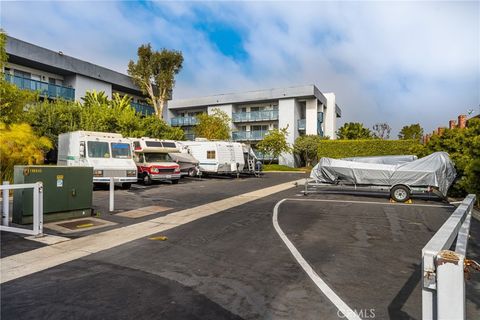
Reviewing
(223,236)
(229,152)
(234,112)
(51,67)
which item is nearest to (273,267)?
(223,236)

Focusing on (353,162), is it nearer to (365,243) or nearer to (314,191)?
(314,191)

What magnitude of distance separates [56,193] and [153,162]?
12.4 metres

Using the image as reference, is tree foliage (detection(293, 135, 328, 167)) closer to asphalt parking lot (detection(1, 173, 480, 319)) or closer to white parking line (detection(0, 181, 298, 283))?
white parking line (detection(0, 181, 298, 283))

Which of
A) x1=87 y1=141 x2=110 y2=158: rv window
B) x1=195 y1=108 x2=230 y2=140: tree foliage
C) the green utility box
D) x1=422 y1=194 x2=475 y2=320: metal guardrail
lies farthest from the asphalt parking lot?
x1=195 y1=108 x2=230 y2=140: tree foliage

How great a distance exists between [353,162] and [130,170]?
1132 centimetres

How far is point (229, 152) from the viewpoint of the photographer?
27234mm

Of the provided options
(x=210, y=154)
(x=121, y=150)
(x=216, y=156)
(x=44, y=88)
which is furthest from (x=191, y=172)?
(x=44, y=88)

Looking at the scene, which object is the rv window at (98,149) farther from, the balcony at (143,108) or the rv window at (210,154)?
the balcony at (143,108)

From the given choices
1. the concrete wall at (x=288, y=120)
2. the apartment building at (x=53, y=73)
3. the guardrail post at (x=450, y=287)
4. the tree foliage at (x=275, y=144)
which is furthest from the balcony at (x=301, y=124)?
the guardrail post at (x=450, y=287)

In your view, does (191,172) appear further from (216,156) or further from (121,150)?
(121,150)

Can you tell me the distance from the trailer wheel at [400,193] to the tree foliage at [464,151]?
2073mm

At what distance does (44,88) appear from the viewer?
3017 centimetres

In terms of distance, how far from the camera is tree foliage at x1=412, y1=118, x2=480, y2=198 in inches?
483

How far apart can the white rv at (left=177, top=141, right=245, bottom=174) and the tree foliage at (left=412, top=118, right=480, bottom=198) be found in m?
13.7
